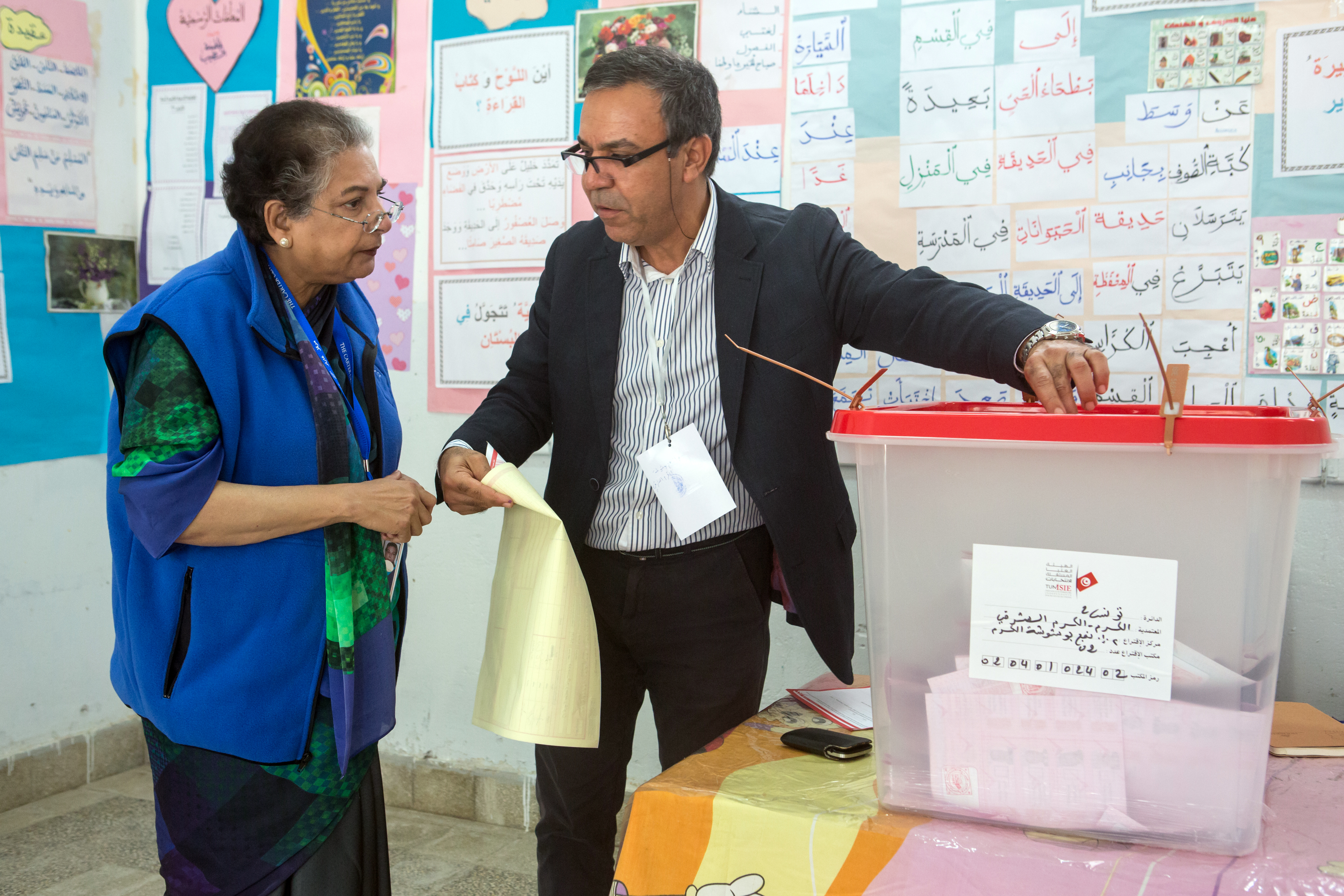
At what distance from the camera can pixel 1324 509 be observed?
1.93m

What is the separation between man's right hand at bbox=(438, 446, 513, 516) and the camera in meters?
1.35

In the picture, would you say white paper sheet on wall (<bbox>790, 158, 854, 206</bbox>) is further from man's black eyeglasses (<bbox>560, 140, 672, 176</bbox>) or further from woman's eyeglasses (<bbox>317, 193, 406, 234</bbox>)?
woman's eyeglasses (<bbox>317, 193, 406, 234</bbox>)

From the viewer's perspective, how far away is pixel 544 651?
1251 mm

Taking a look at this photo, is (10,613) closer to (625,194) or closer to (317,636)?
(317,636)

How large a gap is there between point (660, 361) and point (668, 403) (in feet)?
0.23

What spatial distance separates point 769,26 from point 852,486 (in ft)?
3.57

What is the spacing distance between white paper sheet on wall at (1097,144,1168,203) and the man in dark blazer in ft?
2.54

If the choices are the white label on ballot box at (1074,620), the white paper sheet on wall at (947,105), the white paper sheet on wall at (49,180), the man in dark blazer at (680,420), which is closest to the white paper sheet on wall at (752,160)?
the white paper sheet on wall at (947,105)

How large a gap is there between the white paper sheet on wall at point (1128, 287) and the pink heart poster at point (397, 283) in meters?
1.74

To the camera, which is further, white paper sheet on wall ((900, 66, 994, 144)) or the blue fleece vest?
white paper sheet on wall ((900, 66, 994, 144))

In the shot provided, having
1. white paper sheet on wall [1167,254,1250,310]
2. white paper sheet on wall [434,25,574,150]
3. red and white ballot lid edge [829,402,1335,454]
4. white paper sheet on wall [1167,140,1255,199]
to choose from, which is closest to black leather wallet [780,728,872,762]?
red and white ballot lid edge [829,402,1335,454]

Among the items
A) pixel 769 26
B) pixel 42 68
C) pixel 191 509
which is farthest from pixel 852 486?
pixel 42 68

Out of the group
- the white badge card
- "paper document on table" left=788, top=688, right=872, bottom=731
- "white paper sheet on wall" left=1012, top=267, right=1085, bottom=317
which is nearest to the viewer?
"paper document on table" left=788, top=688, right=872, bottom=731

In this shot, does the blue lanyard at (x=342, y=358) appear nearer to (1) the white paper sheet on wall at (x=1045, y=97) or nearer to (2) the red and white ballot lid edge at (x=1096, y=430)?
(2) the red and white ballot lid edge at (x=1096, y=430)
